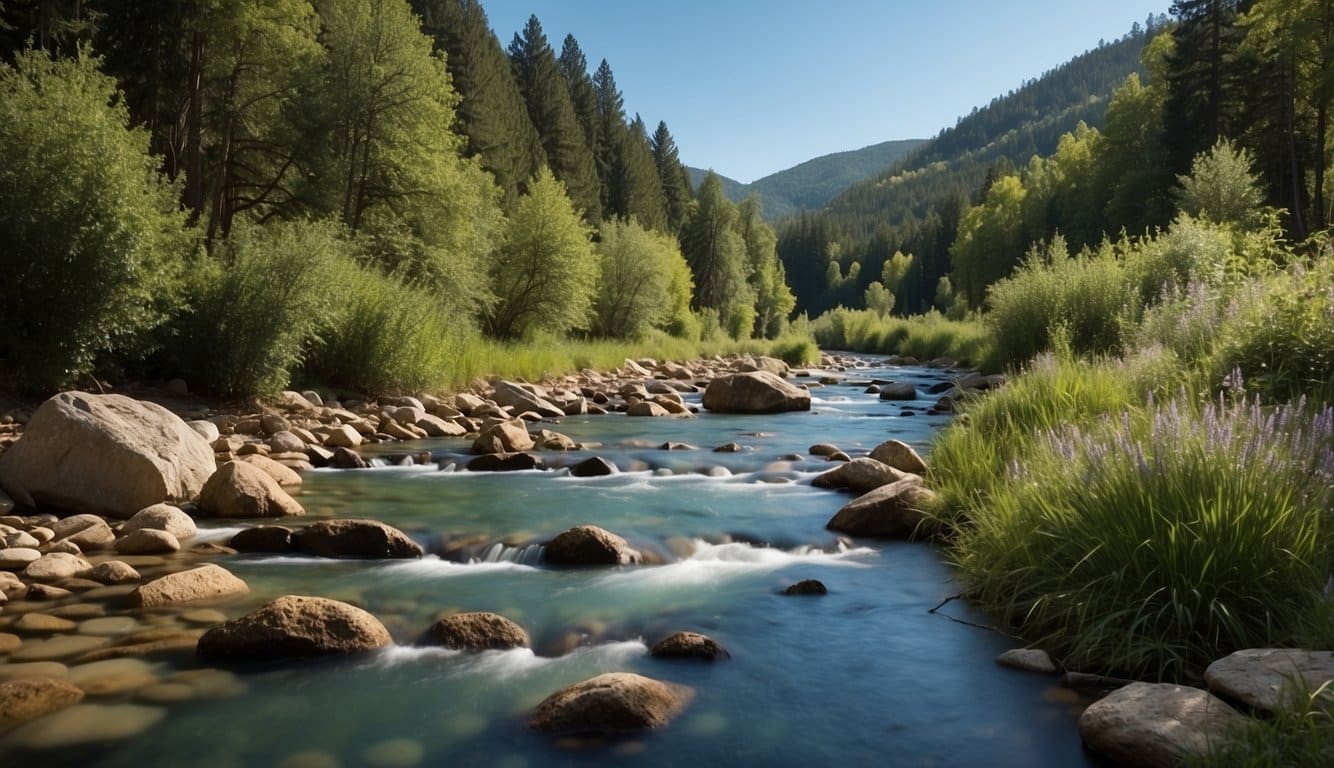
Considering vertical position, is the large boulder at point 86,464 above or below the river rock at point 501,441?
above

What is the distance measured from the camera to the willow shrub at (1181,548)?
13.2 feet

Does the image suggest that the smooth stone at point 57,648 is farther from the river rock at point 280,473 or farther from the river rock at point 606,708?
the river rock at point 280,473

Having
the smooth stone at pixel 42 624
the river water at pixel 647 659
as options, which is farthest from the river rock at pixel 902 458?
the smooth stone at pixel 42 624

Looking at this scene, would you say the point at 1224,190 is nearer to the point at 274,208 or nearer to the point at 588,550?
the point at 274,208

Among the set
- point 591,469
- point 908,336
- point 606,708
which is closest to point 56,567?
Answer: point 606,708

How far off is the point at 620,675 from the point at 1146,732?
2.25 metres

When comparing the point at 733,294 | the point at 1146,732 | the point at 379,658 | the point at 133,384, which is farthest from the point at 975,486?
the point at 733,294

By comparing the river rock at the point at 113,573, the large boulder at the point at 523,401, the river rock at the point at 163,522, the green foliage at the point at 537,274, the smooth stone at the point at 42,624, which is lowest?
the smooth stone at the point at 42,624

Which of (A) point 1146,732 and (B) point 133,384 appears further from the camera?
(B) point 133,384

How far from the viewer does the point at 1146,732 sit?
3.29 metres

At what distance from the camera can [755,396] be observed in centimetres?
1942

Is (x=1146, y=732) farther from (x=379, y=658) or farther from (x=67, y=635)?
(x=67, y=635)

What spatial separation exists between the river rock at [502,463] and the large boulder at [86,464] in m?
3.66

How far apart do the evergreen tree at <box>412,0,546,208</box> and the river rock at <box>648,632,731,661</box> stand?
34618 mm
